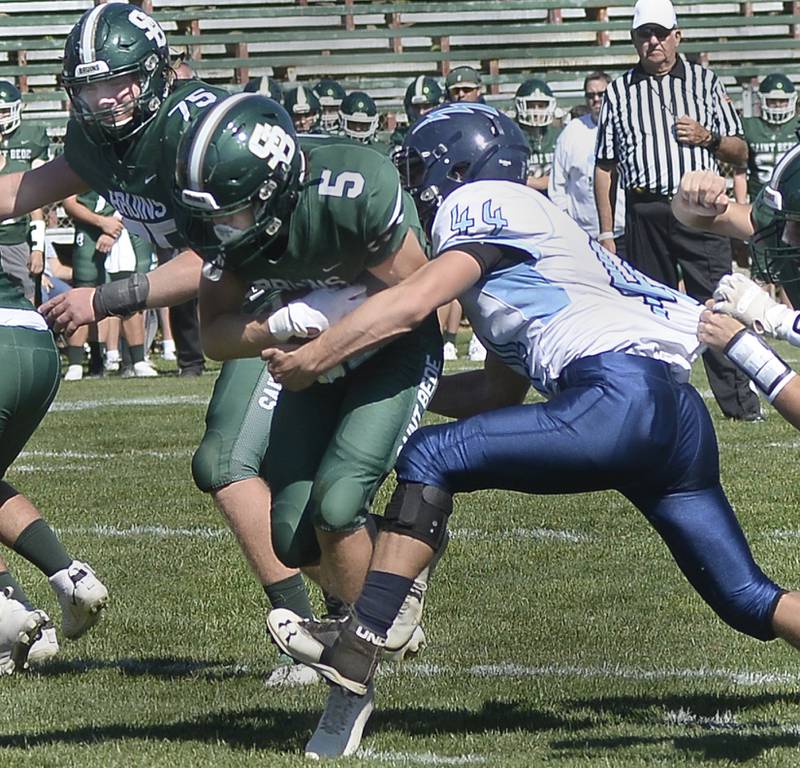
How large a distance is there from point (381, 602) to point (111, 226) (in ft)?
31.8

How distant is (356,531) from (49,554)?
128 centimetres

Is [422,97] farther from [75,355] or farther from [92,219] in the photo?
[75,355]

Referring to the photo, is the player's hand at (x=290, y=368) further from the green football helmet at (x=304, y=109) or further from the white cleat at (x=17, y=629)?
the green football helmet at (x=304, y=109)

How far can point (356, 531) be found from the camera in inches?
142

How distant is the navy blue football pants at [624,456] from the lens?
3268mm

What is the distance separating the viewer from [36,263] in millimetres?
12320

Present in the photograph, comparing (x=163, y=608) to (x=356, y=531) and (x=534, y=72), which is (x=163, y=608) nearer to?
(x=356, y=531)

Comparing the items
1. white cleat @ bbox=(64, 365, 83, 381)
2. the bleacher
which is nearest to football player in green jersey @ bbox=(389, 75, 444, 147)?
white cleat @ bbox=(64, 365, 83, 381)

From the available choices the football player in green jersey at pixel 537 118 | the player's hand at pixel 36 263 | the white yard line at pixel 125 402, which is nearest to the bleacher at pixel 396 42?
the football player in green jersey at pixel 537 118

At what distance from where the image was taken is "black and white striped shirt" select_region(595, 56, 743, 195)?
8.51 meters

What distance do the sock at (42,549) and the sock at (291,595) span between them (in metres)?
0.62

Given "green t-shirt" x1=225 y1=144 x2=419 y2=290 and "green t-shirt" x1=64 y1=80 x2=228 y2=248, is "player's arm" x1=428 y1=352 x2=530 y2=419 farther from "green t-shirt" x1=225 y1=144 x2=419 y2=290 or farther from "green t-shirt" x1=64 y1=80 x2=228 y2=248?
"green t-shirt" x1=64 y1=80 x2=228 y2=248

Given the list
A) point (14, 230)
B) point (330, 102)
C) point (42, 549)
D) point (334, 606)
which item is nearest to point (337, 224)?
point (334, 606)

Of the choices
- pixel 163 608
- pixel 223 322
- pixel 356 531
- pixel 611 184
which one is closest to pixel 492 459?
pixel 356 531
